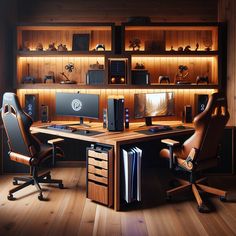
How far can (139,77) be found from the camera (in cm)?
517

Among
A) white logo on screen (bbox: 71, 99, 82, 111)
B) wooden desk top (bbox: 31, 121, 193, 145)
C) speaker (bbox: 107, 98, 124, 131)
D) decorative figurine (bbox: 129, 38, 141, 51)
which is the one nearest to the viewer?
wooden desk top (bbox: 31, 121, 193, 145)

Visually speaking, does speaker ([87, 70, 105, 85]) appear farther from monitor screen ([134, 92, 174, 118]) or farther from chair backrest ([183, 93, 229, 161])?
chair backrest ([183, 93, 229, 161])

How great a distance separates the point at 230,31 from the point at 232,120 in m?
1.18

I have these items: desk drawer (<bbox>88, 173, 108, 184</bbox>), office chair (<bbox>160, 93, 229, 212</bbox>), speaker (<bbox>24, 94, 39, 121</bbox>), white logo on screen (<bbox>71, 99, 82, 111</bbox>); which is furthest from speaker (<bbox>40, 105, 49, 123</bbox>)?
office chair (<bbox>160, 93, 229, 212</bbox>)

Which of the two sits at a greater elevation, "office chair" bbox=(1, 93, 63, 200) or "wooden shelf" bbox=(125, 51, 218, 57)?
"wooden shelf" bbox=(125, 51, 218, 57)

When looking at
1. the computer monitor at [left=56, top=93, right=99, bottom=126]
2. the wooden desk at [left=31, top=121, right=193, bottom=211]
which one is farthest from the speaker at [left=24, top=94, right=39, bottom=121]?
the wooden desk at [left=31, top=121, right=193, bottom=211]

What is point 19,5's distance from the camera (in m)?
5.36

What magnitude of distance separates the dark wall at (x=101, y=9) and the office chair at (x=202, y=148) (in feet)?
6.38

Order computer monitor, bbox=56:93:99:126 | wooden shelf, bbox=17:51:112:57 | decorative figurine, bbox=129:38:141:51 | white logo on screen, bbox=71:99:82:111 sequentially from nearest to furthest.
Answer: computer monitor, bbox=56:93:99:126, white logo on screen, bbox=71:99:82:111, wooden shelf, bbox=17:51:112:57, decorative figurine, bbox=129:38:141:51

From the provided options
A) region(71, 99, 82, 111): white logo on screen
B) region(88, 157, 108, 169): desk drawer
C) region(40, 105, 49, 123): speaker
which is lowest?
region(88, 157, 108, 169): desk drawer

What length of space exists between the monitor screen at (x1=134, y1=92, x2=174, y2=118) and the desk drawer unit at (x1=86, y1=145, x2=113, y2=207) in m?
1.07

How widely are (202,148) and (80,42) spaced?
2401 millimetres

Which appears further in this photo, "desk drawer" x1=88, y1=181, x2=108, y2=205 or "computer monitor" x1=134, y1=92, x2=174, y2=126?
"computer monitor" x1=134, y1=92, x2=174, y2=126

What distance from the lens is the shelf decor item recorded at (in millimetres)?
5258
